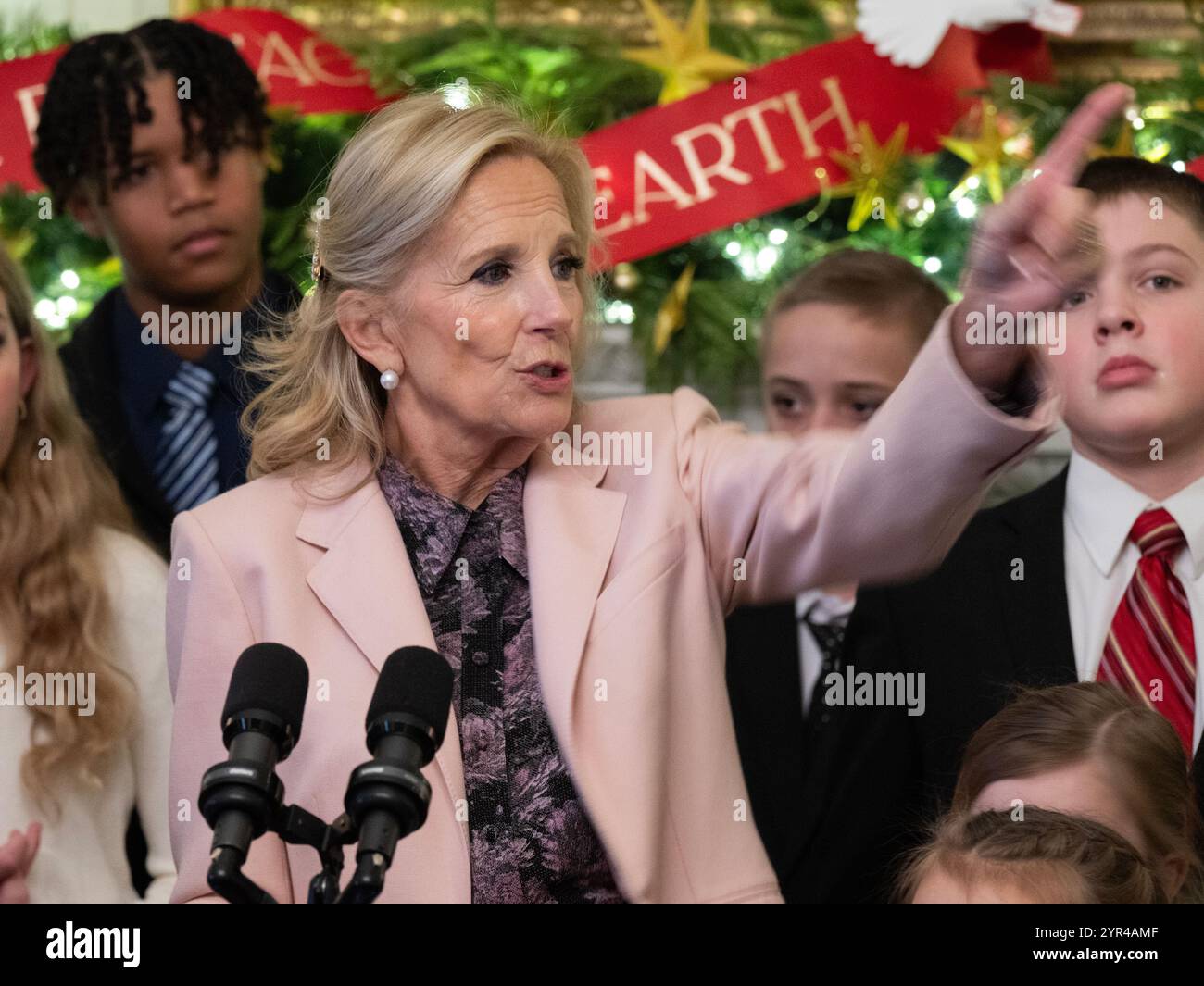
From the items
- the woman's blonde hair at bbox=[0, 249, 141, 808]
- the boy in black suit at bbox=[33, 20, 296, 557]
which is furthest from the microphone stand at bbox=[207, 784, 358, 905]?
the boy in black suit at bbox=[33, 20, 296, 557]

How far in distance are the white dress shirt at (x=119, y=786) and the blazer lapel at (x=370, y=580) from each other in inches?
16.8

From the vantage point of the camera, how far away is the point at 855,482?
1.64 meters

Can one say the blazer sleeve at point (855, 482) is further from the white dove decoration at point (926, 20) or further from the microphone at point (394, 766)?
the white dove decoration at point (926, 20)

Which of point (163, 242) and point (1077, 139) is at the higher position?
point (163, 242)

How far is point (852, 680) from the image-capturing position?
7.59ft

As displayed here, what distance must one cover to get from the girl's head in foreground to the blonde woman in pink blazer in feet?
0.66

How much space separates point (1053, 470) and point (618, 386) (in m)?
0.82

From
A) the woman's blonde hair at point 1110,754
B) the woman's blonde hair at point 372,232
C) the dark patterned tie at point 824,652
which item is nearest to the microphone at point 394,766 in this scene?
the woman's blonde hair at point 372,232

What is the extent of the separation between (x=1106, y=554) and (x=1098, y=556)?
10 mm

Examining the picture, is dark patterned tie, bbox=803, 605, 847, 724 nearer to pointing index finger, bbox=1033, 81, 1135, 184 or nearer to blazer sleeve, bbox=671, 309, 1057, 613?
blazer sleeve, bbox=671, 309, 1057, 613
